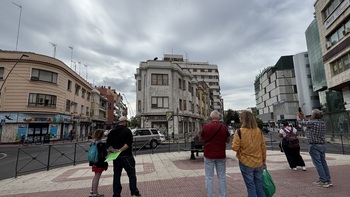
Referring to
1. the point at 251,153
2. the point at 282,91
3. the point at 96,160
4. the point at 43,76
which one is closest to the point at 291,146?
the point at 251,153

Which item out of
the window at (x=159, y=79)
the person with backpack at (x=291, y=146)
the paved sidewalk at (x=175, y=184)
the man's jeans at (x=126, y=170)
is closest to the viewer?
the man's jeans at (x=126, y=170)

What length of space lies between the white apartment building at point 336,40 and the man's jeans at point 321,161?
754 inches

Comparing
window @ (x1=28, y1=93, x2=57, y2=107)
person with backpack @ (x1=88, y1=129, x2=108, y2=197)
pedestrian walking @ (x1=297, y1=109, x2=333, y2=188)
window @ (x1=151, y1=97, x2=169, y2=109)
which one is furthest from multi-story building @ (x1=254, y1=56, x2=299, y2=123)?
person with backpack @ (x1=88, y1=129, x2=108, y2=197)

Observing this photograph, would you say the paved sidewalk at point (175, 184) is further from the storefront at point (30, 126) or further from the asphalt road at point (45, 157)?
the storefront at point (30, 126)

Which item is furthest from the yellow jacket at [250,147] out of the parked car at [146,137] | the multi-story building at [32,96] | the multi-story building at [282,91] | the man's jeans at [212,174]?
the multi-story building at [282,91]

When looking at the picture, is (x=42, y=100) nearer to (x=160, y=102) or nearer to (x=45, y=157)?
(x=160, y=102)

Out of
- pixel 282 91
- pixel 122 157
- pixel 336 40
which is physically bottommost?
pixel 122 157

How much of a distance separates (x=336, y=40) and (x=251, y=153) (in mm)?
24235

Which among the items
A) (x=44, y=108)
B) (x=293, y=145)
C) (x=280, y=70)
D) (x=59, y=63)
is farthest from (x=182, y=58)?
(x=293, y=145)

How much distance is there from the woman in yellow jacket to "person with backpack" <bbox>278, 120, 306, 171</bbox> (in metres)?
4.18

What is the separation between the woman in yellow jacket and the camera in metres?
3.35

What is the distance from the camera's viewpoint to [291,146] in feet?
22.7

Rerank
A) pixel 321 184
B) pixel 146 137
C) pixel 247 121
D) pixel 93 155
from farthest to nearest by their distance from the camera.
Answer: pixel 146 137
pixel 321 184
pixel 93 155
pixel 247 121

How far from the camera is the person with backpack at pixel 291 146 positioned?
6766 millimetres
